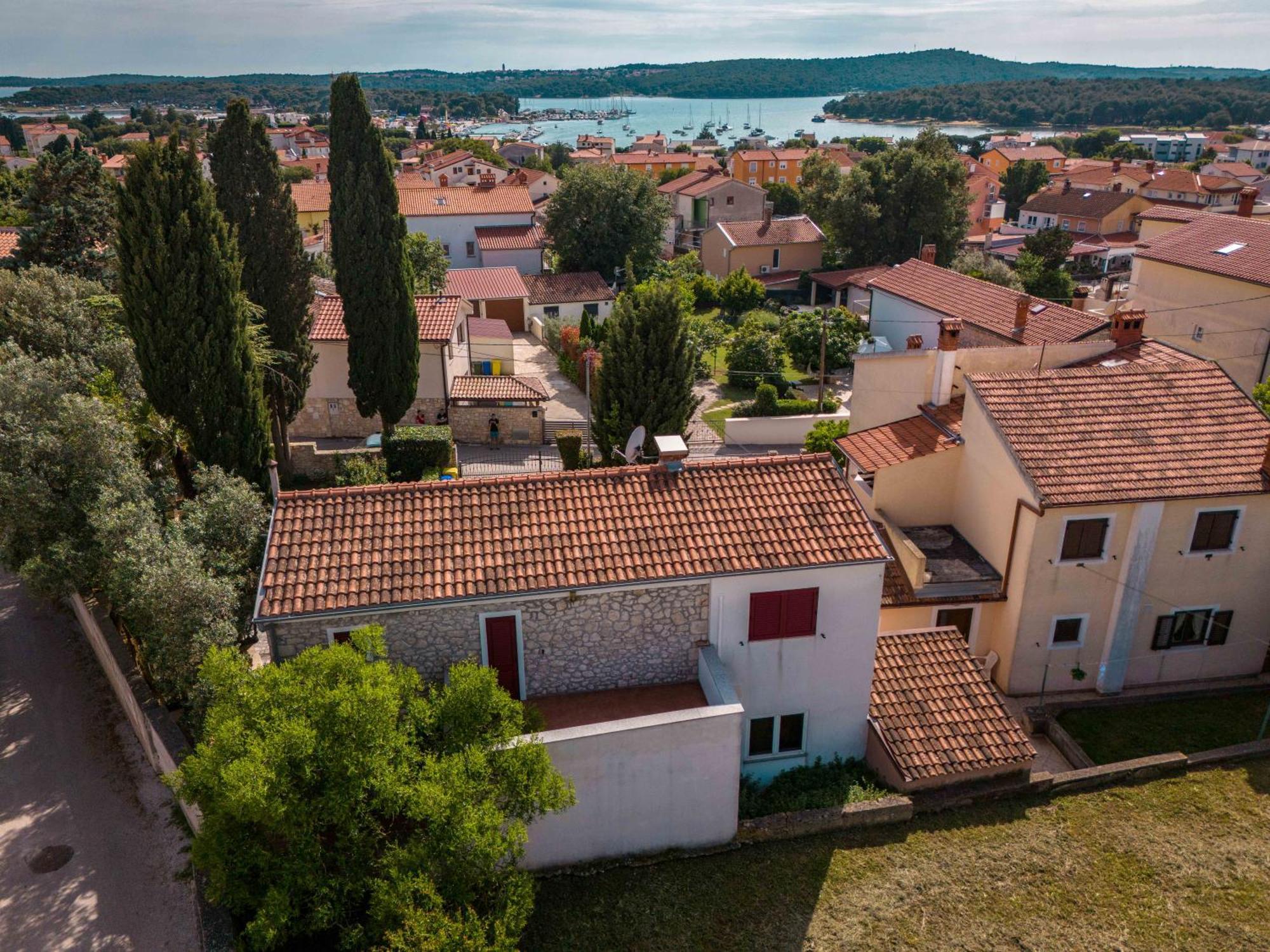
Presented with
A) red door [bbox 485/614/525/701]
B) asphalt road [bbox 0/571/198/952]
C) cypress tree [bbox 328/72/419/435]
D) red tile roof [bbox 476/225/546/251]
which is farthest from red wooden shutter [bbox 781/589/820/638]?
red tile roof [bbox 476/225/546/251]

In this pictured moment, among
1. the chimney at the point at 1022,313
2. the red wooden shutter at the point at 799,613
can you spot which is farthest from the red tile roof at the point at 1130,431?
the chimney at the point at 1022,313

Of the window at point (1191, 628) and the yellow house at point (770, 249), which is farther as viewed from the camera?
the yellow house at point (770, 249)

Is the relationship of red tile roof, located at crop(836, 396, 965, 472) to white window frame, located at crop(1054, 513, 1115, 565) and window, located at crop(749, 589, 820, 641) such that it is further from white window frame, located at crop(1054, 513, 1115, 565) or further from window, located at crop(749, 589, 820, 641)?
window, located at crop(749, 589, 820, 641)

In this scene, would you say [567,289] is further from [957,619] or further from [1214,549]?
[1214,549]

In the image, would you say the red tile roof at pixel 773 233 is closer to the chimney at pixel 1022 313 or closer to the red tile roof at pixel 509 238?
the red tile roof at pixel 509 238

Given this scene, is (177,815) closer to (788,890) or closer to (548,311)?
(788,890)

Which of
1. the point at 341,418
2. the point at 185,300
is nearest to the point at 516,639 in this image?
the point at 185,300
